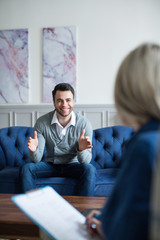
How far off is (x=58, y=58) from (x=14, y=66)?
2.24ft

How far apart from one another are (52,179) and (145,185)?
1873mm

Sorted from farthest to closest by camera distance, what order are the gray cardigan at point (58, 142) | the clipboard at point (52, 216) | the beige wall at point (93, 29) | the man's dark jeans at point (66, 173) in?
the beige wall at point (93, 29) → the gray cardigan at point (58, 142) → the man's dark jeans at point (66, 173) → the clipboard at point (52, 216)

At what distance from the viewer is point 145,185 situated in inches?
20.7

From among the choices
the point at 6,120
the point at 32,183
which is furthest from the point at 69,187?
the point at 6,120

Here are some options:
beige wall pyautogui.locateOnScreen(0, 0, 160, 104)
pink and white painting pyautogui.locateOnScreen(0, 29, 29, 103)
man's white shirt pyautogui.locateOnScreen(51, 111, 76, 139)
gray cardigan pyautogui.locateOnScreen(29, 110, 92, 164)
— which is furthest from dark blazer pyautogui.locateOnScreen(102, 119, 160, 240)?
pink and white painting pyautogui.locateOnScreen(0, 29, 29, 103)

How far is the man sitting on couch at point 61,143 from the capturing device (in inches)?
92.4

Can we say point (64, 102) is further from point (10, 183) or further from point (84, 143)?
point (10, 183)

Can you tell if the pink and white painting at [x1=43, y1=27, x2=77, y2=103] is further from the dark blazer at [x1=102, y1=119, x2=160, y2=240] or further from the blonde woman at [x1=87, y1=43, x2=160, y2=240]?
the dark blazer at [x1=102, y1=119, x2=160, y2=240]

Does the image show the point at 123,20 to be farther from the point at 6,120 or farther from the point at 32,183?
the point at 32,183

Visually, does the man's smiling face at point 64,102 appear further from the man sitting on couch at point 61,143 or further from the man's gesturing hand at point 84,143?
the man's gesturing hand at point 84,143

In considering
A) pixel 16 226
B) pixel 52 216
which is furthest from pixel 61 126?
pixel 52 216

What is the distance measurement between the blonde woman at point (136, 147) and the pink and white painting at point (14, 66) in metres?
3.47

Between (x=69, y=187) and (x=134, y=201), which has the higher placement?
(x=134, y=201)

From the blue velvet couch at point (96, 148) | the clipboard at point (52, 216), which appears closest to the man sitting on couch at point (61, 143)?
the blue velvet couch at point (96, 148)
